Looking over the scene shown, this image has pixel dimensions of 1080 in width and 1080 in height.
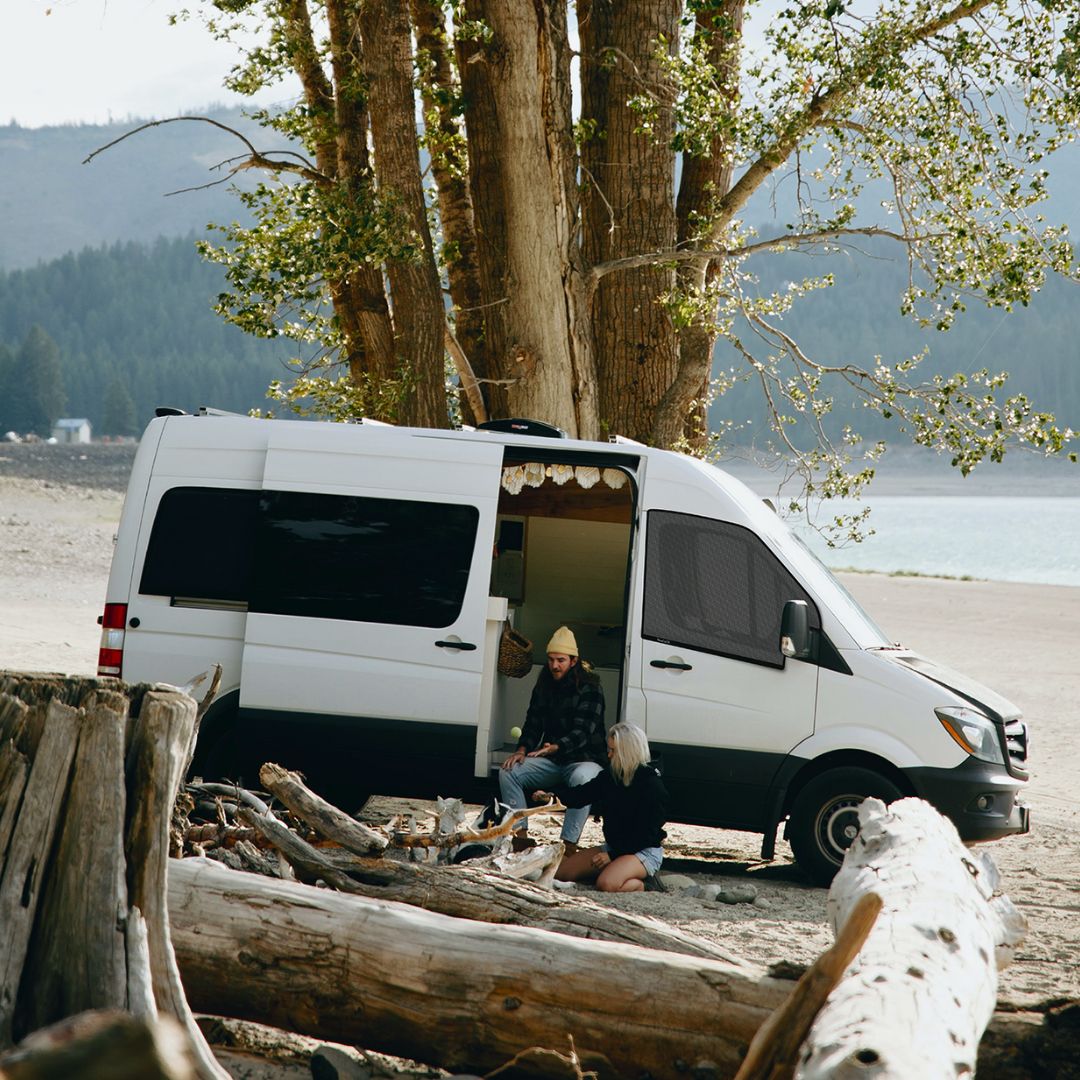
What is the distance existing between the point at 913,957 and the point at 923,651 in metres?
23.0

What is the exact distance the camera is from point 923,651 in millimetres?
25406

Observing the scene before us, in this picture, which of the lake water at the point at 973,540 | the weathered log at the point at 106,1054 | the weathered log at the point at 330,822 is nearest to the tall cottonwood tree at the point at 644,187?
the lake water at the point at 973,540

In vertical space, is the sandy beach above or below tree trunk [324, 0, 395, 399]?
below

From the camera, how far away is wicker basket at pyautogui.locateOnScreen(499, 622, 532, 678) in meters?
9.05

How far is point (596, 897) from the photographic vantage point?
7070 millimetres

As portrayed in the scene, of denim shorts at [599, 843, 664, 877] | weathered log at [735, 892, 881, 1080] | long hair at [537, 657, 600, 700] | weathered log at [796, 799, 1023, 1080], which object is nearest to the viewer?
weathered log at [796, 799, 1023, 1080]

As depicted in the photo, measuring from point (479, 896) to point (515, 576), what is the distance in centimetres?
598

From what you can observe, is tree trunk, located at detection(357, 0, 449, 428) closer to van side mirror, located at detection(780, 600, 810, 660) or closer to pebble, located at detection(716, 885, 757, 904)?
van side mirror, located at detection(780, 600, 810, 660)

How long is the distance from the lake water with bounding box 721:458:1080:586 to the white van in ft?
19.3

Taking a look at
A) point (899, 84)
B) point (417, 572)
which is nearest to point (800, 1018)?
point (417, 572)

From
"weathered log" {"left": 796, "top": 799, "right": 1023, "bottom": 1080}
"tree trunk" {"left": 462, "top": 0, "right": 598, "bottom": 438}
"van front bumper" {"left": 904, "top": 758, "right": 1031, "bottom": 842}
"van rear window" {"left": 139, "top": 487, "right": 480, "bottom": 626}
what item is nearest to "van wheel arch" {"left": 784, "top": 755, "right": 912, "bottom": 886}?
"van front bumper" {"left": 904, "top": 758, "right": 1031, "bottom": 842}

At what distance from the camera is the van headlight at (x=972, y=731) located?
24.8ft

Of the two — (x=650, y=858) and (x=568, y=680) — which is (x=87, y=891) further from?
(x=568, y=680)

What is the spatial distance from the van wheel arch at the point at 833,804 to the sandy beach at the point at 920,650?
10.8 inches
